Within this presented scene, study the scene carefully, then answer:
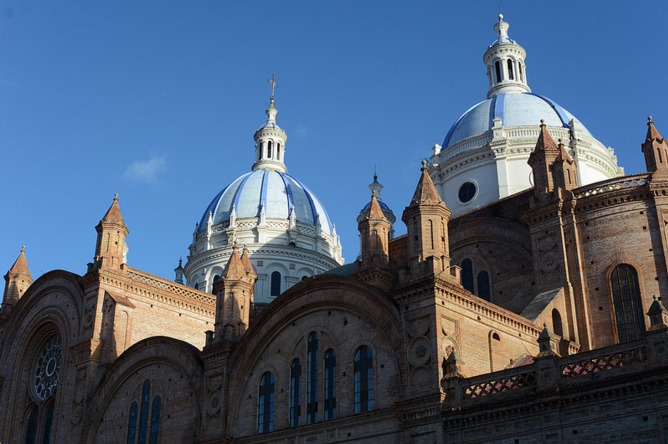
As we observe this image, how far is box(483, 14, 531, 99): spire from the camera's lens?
61.1m

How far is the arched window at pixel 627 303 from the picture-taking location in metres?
35.6

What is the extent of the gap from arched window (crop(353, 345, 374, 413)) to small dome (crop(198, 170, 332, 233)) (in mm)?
38804

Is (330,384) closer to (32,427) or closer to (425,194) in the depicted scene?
(425,194)

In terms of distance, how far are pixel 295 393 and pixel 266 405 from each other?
71.9 inches

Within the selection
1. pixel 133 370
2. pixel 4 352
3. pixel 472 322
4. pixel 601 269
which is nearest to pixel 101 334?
pixel 133 370

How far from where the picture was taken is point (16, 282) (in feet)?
190

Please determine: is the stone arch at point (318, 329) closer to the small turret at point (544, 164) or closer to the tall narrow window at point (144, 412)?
the tall narrow window at point (144, 412)

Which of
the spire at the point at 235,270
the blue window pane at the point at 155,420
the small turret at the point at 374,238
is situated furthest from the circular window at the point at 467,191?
the blue window pane at the point at 155,420

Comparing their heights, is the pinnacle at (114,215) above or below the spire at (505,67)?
below

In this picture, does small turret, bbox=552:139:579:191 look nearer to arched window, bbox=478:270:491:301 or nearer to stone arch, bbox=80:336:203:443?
arched window, bbox=478:270:491:301

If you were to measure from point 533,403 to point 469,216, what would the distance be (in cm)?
1757

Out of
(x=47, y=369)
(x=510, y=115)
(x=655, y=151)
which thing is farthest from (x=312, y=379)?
(x=510, y=115)

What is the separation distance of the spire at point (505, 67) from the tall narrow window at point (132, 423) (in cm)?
3297

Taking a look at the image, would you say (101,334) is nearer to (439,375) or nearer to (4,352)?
(4,352)
